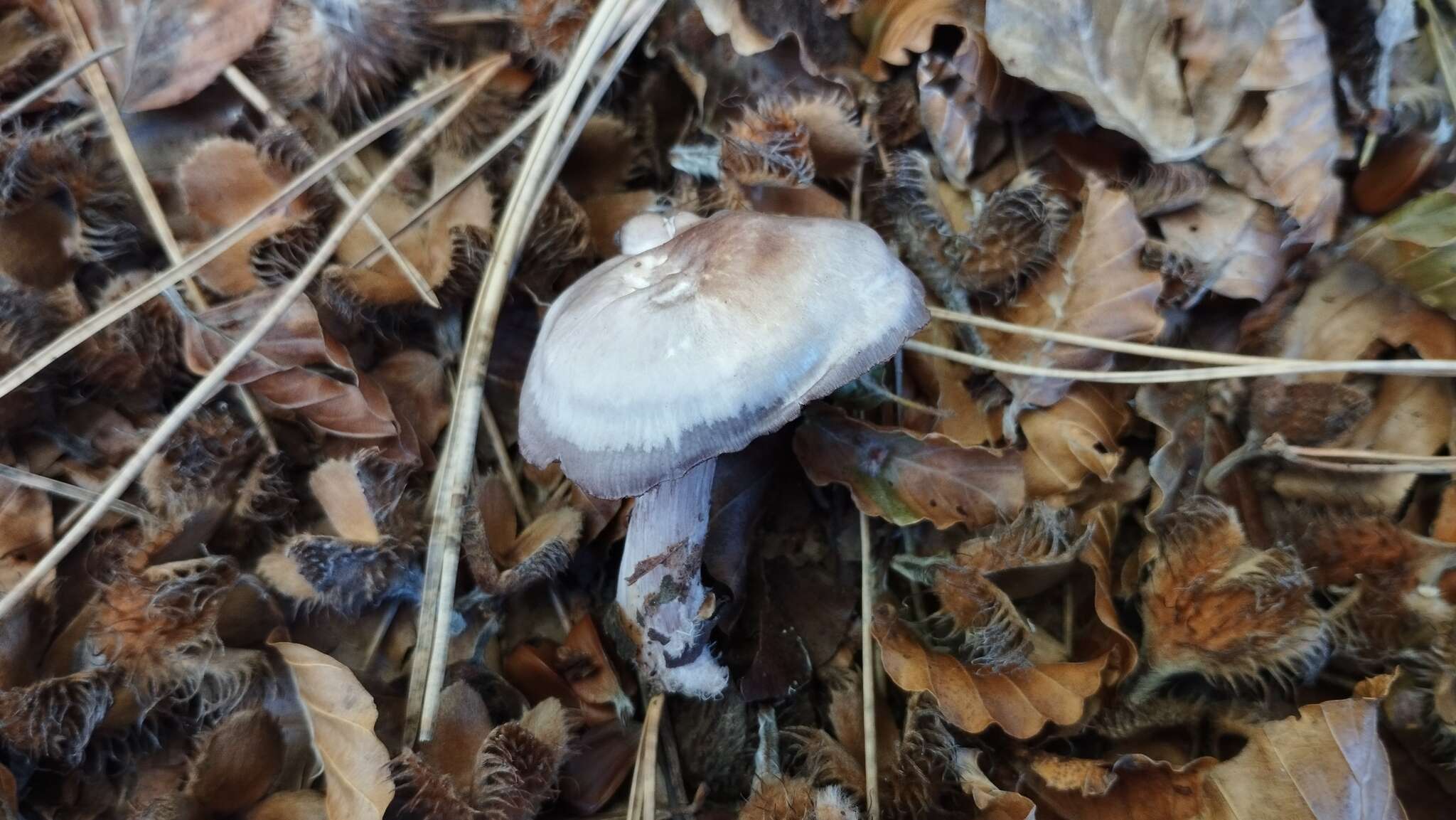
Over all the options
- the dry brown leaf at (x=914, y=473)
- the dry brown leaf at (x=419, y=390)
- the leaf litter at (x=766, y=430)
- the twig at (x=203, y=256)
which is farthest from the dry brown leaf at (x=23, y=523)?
the dry brown leaf at (x=914, y=473)

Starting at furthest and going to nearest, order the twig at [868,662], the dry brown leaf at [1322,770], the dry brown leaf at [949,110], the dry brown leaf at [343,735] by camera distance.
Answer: the dry brown leaf at [949,110] → the twig at [868,662] → the dry brown leaf at [343,735] → the dry brown leaf at [1322,770]

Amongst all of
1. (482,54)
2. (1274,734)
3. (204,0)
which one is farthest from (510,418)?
(1274,734)

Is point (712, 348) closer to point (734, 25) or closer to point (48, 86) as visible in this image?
point (734, 25)

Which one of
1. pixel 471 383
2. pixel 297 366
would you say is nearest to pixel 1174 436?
pixel 471 383

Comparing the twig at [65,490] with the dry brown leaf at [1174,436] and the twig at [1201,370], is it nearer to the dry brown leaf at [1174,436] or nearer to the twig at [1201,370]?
the twig at [1201,370]

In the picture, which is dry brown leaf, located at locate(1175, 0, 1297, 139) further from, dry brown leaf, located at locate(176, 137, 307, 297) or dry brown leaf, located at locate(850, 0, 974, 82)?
dry brown leaf, located at locate(176, 137, 307, 297)

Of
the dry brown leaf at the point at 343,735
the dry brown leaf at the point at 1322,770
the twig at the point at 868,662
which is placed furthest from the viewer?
the twig at the point at 868,662
